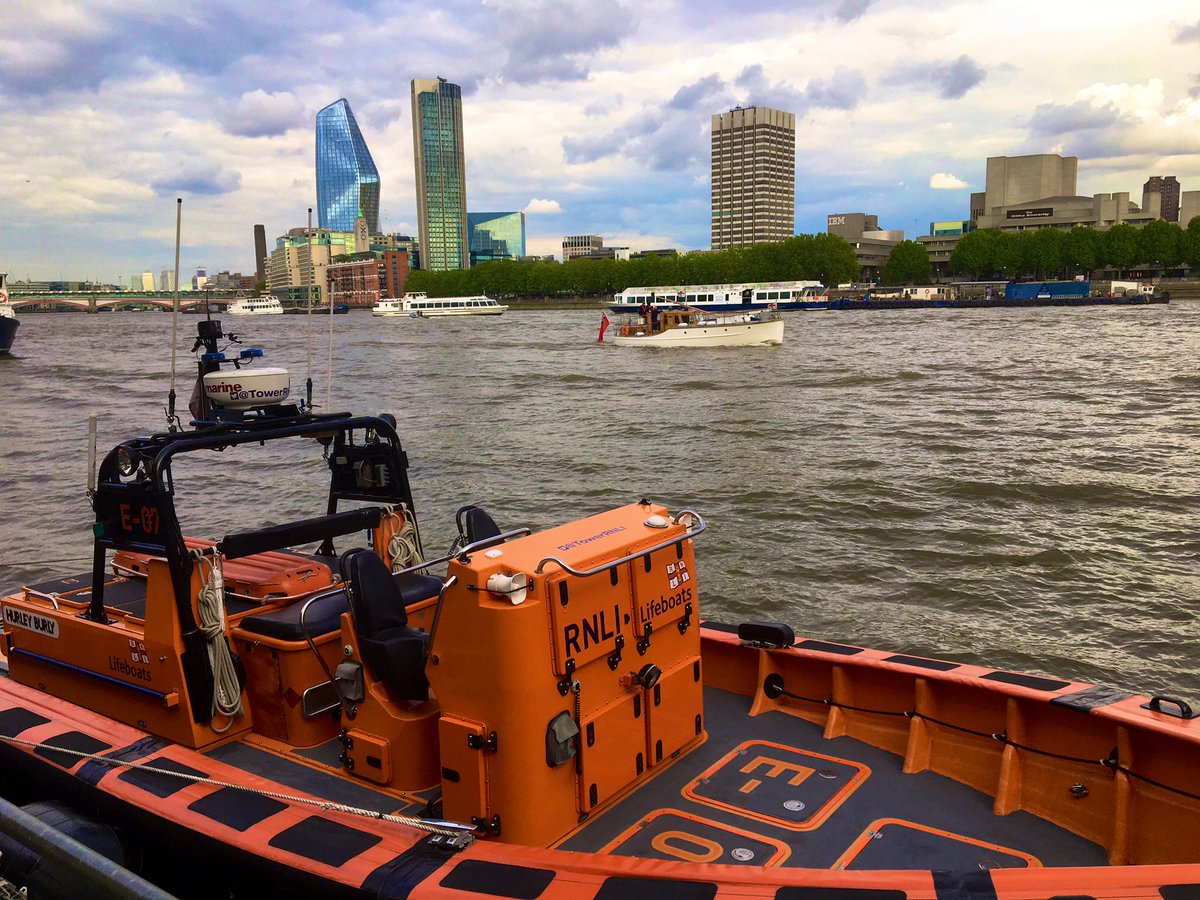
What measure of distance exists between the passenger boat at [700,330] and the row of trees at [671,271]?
315 feet

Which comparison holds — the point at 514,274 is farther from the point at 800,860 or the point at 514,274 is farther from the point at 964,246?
the point at 800,860

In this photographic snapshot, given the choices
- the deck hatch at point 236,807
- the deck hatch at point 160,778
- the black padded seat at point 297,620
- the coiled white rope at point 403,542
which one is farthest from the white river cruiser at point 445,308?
the deck hatch at point 236,807

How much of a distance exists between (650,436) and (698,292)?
86.7 m

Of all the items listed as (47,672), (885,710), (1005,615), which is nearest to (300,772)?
(47,672)

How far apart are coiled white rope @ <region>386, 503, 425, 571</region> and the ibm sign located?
209143 millimetres

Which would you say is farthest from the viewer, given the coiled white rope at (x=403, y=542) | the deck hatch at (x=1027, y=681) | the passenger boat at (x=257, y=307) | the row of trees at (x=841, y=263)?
the passenger boat at (x=257, y=307)

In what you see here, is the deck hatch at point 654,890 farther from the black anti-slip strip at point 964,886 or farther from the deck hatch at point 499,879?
the black anti-slip strip at point 964,886

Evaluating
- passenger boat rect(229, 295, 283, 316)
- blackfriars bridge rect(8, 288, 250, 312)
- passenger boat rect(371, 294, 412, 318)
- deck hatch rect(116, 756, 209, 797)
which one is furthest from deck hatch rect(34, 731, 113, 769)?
passenger boat rect(229, 295, 283, 316)

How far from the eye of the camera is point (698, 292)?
109m

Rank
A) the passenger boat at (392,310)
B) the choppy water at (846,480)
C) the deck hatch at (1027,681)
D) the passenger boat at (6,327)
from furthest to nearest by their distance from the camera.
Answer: the passenger boat at (392,310), the passenger boat at (6,327), the choppy water at (846,480), the deck hatch at (1027,681)

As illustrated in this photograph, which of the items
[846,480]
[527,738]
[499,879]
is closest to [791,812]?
[527,738]

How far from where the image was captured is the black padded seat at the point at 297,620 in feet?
18.0

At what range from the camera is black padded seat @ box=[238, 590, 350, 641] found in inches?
216

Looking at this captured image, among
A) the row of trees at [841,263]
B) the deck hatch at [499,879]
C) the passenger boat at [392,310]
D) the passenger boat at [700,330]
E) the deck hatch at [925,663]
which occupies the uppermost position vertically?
the row of trees at [841,263]
